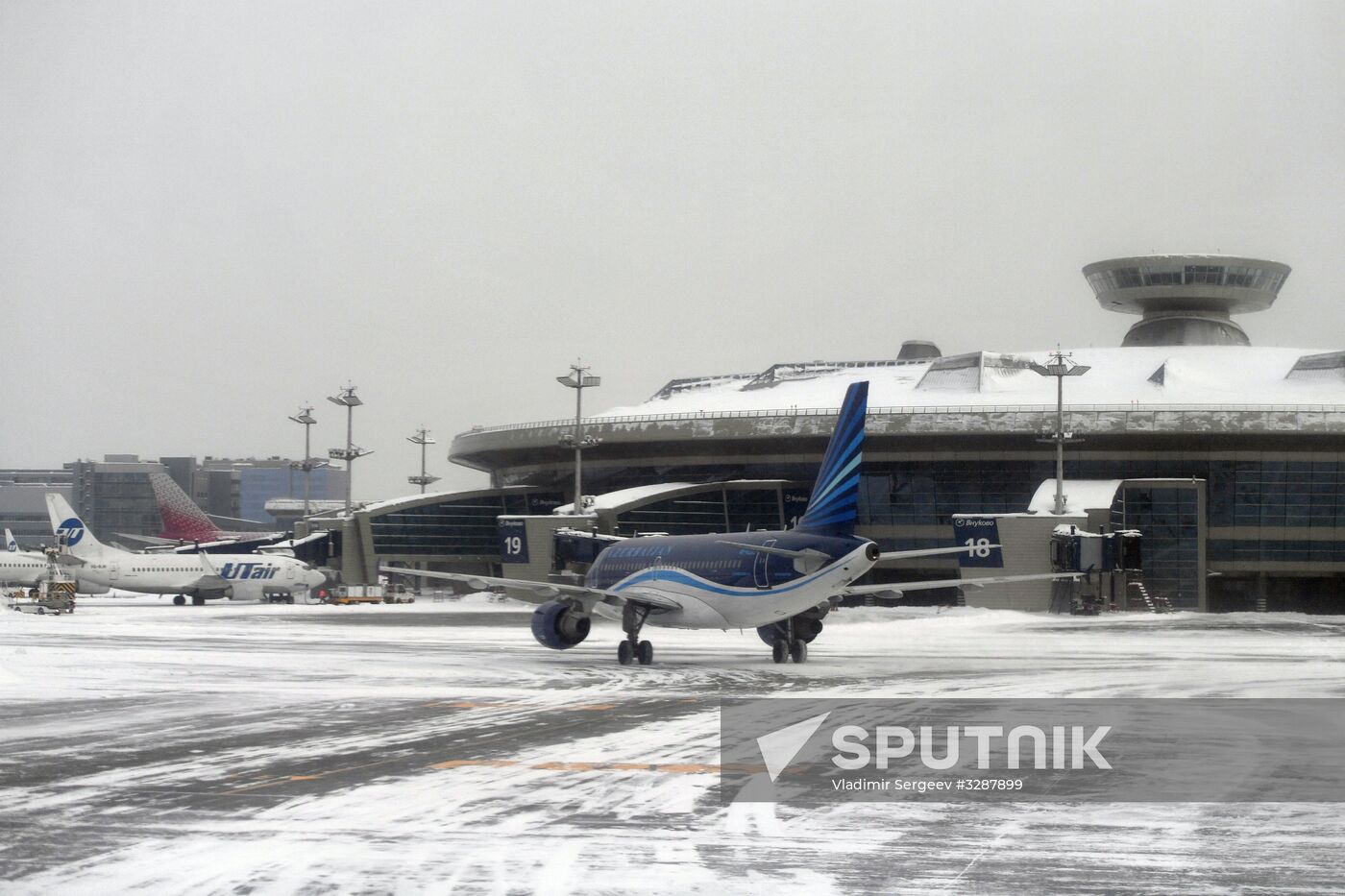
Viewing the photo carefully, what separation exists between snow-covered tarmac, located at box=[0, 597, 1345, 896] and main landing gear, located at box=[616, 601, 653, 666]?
35.7 inches

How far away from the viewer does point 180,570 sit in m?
82.6

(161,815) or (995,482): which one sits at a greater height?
(995,482)

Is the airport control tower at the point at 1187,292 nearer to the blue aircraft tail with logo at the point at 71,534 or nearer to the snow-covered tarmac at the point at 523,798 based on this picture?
the blue aircraft tail with logo at the point at 71,534

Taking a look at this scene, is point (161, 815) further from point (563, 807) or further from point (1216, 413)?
point (1216, 413)

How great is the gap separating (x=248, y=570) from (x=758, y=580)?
186ft

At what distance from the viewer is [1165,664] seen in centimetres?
3406

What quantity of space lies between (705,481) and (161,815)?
86846 mm

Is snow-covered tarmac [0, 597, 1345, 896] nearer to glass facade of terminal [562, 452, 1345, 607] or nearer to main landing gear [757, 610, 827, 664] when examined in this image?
main landing gear [757, 610, 827, 664]

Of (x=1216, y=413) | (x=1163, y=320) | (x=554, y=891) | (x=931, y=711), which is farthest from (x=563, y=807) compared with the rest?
(x=1163, y=320)

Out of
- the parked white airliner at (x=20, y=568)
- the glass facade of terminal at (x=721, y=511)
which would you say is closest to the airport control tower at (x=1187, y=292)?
the glass facade of terminal at (x=721, y=511)

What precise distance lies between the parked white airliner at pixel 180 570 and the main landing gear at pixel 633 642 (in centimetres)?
5196

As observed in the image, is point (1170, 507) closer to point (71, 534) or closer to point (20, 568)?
point (71, 534)

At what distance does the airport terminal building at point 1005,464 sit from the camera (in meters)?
87.0

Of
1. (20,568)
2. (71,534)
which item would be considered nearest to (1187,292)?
(71,534)
